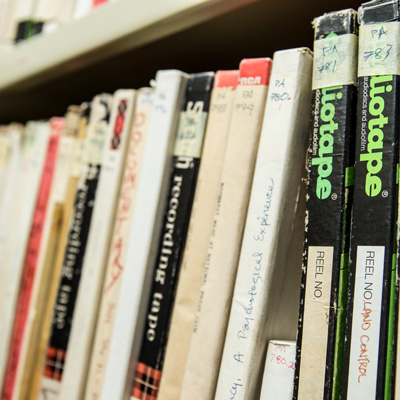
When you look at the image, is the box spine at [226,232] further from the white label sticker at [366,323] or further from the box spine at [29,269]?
the box spine at [29,269]

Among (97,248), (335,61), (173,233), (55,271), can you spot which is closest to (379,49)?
(335,61)

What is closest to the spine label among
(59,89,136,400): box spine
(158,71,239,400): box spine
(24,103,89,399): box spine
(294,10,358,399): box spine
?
(294,10,358,399): box spine

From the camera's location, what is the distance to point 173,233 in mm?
535

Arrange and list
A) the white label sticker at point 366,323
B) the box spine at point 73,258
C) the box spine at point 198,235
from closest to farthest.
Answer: the white label sticker at point 366,323 → the box spine at point 198,235 → the box spine at point 73,258

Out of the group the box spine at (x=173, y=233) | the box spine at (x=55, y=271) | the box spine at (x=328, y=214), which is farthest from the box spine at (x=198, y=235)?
the box spine at (x=55, y=271)

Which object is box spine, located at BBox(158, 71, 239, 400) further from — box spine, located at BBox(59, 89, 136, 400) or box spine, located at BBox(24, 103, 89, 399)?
box spine, located at BBox(24, 103, 89, 399)

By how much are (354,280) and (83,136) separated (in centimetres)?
45

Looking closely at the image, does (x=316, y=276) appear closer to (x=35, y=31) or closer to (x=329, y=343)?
(x=329, y=343)

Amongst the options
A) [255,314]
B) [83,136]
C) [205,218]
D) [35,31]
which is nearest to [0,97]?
[35,31]

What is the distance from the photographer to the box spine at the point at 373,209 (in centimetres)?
37

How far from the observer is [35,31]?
880 millimetres

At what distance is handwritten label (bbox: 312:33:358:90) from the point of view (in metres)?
0.43

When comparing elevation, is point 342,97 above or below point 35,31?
below

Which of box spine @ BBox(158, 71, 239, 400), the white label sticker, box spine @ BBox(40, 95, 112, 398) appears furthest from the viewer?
box spine @ BBox(40, 95, 112, 398)
